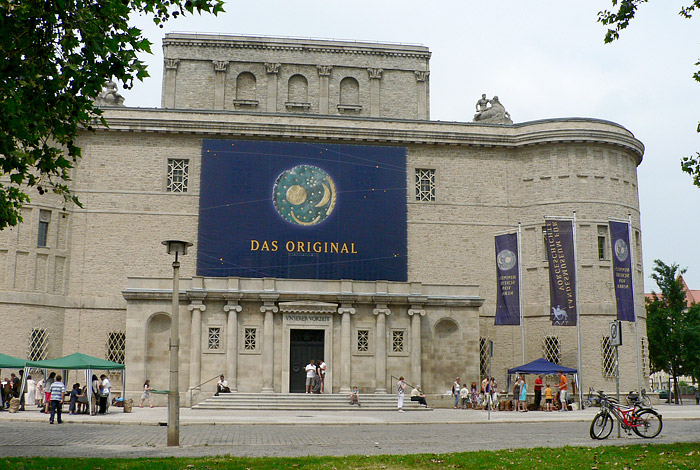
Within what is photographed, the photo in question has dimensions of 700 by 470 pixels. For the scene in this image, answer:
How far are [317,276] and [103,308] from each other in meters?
11.8

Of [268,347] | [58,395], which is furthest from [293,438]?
[268,347]

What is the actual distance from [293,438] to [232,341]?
718 inches

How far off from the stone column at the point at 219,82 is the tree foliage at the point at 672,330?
109 feet

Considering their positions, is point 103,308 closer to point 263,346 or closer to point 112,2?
point 263,346

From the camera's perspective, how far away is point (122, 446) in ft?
57.8

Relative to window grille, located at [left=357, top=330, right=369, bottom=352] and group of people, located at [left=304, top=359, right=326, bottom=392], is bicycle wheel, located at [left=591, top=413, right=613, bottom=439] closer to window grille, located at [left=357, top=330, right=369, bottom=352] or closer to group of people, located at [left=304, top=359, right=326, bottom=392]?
group of people, located at [left=304, top=359, right=326, bottom=392]

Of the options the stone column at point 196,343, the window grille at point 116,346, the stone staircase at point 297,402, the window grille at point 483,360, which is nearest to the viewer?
the stone staircase at point 297,402

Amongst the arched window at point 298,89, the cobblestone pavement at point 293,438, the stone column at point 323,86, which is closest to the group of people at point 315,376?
the cobblestone pavement at point 293,438

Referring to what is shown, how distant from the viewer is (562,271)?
131 ft

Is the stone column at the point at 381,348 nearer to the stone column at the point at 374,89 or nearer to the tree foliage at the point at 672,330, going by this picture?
the stone column at the point at 374,89

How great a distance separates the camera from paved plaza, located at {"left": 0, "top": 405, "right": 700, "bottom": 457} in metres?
16.7

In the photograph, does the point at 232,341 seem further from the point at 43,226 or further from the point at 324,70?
the point at 324,70

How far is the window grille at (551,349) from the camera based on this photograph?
43375 mm

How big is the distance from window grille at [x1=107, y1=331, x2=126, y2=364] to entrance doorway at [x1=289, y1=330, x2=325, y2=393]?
988 cm
